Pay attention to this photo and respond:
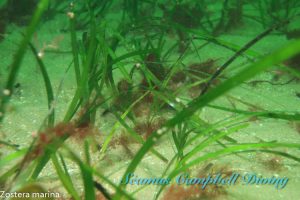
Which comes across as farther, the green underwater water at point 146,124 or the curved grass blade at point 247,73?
the green underwater water at point 146,124

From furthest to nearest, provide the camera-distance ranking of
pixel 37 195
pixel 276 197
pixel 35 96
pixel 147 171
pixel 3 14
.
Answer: pixel 3 14, pixel 35 96, pixel 147 171, pixel 276 197, pixel 37 195

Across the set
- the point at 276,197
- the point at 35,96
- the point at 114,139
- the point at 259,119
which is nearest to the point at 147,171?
the point at 114,139

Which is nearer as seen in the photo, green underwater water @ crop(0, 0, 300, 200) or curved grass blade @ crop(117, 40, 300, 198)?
curved grass blade @ crop(117, 40, 300, 198)

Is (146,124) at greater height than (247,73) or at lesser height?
greater

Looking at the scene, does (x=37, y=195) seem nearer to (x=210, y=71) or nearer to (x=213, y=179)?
(x=213, y=179)

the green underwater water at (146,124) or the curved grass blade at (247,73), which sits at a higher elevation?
the green underwater water at (146,124)

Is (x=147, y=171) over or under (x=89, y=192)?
over

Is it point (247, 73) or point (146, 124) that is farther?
point (146, 124)

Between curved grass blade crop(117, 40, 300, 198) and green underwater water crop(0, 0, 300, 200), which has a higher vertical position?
green underwater water crop(0, 0, 300, 200)
